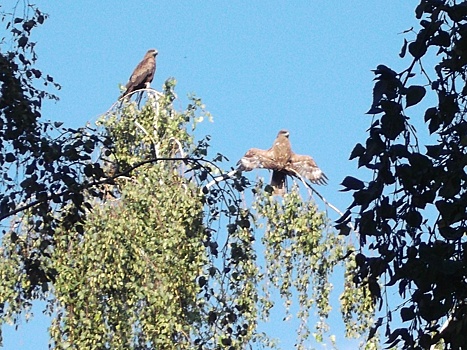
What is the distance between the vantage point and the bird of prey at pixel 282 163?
10797mm

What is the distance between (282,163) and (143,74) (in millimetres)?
1654

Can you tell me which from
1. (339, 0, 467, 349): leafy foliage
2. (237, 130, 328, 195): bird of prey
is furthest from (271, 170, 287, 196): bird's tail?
(339, 0, 467, 349): leafy foliage

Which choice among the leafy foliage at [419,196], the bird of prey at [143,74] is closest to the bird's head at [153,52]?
the bird of prey at [143,74]

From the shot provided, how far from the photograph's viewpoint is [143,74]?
1156cm

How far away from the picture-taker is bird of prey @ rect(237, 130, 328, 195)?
35.4ft

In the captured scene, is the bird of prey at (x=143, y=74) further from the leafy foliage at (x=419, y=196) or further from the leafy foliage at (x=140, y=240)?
the leafy foliage at (x=419, y=196)

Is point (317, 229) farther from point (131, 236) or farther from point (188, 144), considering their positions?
point (131, 236)

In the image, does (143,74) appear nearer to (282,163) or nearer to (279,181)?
(282,163)

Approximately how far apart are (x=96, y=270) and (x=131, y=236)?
0.35 meters

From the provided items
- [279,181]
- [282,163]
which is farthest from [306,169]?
[279,181]

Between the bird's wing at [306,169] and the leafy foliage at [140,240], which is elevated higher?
the bird's wing at [306,169]

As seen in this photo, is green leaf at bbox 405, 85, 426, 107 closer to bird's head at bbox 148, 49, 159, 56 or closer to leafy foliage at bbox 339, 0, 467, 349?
leafy foliage at bbox 339, 0, 467, 349

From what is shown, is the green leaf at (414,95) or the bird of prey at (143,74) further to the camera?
the bird of prey at (143,74)

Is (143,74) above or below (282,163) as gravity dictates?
above
